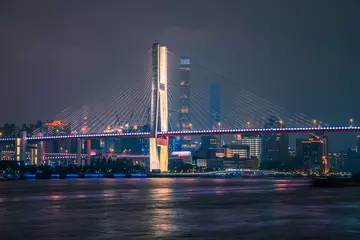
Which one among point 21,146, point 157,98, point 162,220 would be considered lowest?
point 162,220

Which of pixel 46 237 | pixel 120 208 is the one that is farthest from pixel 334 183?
pixel 46 237

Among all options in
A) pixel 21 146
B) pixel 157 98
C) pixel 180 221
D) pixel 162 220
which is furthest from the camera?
pixel 21 146

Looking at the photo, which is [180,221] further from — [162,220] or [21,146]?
[21,146]

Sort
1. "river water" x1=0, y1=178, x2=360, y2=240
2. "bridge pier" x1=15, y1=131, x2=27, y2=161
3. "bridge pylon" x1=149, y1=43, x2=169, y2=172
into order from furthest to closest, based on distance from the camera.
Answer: "bridge pier" x1=15, y1=131, x2=27, y2=161 → "bridge pylon" x1=149, y1=43, x2=169, y2=172 → "river water" x1=0, y1=178, x2=360, y2=240

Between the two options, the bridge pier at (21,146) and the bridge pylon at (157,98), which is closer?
the bridge pylon at (157,98)

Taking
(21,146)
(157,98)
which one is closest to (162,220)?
(157,98)

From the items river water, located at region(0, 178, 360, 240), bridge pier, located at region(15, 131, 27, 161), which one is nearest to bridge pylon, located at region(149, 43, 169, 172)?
bridge pier, located at region(15, 131, 27, 161)

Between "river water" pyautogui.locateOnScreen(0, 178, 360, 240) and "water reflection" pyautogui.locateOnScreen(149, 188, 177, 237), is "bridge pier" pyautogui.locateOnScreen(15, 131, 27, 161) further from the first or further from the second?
"water reflection" pyautogui.locateOnScreen(149, 188, 177, 237)

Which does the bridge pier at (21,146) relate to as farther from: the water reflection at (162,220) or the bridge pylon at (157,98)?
the water reflection at (162,220)

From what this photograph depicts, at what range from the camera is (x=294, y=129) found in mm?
81312

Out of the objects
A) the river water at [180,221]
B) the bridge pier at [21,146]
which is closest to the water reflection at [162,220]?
the river water at [180,221]

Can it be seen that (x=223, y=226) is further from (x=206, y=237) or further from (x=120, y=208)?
(x=120, y=208)

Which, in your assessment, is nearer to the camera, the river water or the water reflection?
the river water

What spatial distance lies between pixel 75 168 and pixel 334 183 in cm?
7101
